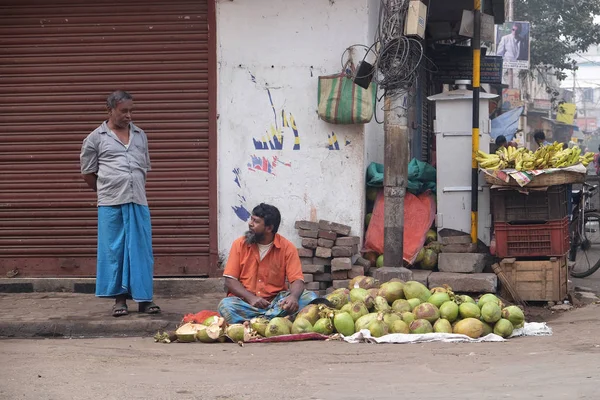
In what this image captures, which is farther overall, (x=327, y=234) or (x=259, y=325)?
(x=327, y=234)

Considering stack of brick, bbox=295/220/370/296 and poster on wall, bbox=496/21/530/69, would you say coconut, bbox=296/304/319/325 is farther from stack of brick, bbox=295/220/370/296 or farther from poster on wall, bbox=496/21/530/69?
poster on wall, bbox=496/21/530/69

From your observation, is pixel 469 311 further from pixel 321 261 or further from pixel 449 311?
pixel 321 261

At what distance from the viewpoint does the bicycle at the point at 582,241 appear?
11219mm

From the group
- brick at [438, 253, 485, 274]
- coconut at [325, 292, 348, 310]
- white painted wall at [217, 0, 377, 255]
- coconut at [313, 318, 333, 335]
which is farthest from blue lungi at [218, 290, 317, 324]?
brick at [438, 253, 485, 274]

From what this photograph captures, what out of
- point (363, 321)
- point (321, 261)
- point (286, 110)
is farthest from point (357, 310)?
point (286, 110)

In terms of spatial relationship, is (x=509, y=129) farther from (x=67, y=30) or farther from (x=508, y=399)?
(x=508, y=399)

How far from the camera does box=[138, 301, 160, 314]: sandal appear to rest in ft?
24.7

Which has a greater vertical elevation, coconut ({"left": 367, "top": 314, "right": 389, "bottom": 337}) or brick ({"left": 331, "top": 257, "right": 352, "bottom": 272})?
brick ({"left": 331, "top": 257, "right": 352, "bottom": 272})

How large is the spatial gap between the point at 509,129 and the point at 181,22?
671 cm

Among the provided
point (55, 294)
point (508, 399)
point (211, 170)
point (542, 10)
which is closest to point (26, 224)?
point (55, 294)

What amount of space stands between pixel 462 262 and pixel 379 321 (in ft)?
7.92

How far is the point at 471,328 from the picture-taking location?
21.6ft

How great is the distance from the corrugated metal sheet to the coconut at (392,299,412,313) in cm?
262

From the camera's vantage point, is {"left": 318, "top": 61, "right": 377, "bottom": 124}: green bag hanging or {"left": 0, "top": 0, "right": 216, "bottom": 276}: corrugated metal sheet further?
{"left": 0, "top": 0, "right": 216, "bottom": 276}: corrugated metal sheet
